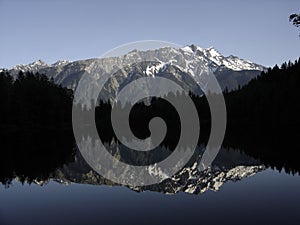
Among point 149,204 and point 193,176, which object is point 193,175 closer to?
point 193,176

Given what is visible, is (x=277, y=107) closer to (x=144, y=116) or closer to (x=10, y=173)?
(x=10, y=173)

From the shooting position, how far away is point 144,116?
19312cm

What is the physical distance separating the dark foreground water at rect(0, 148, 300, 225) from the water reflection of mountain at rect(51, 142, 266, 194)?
0.08m

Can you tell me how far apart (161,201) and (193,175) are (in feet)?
32.9

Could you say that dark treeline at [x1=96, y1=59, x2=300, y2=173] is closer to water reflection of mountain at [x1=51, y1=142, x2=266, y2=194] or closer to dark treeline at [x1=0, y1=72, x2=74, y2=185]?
water reflection of mountain at [x1=51, y1=142, x2=266, y2=194]

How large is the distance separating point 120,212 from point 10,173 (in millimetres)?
16944

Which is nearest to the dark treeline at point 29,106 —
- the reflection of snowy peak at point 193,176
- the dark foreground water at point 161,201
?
the reflection of snowy peak at point 193,176

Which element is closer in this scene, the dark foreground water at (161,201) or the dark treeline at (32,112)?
the dark foreground water at (161,201)

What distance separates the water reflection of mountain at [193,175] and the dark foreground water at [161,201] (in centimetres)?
8

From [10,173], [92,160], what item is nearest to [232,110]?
[92,160]

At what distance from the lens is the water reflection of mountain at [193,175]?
25312 mm

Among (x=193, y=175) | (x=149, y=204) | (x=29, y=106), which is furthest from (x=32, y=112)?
(x=149, y=204)

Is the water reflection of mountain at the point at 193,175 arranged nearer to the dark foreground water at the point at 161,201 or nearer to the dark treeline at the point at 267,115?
the dark foreground water at the point at 161,201

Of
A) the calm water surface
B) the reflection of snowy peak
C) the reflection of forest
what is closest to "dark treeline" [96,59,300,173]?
the reflection of forest
